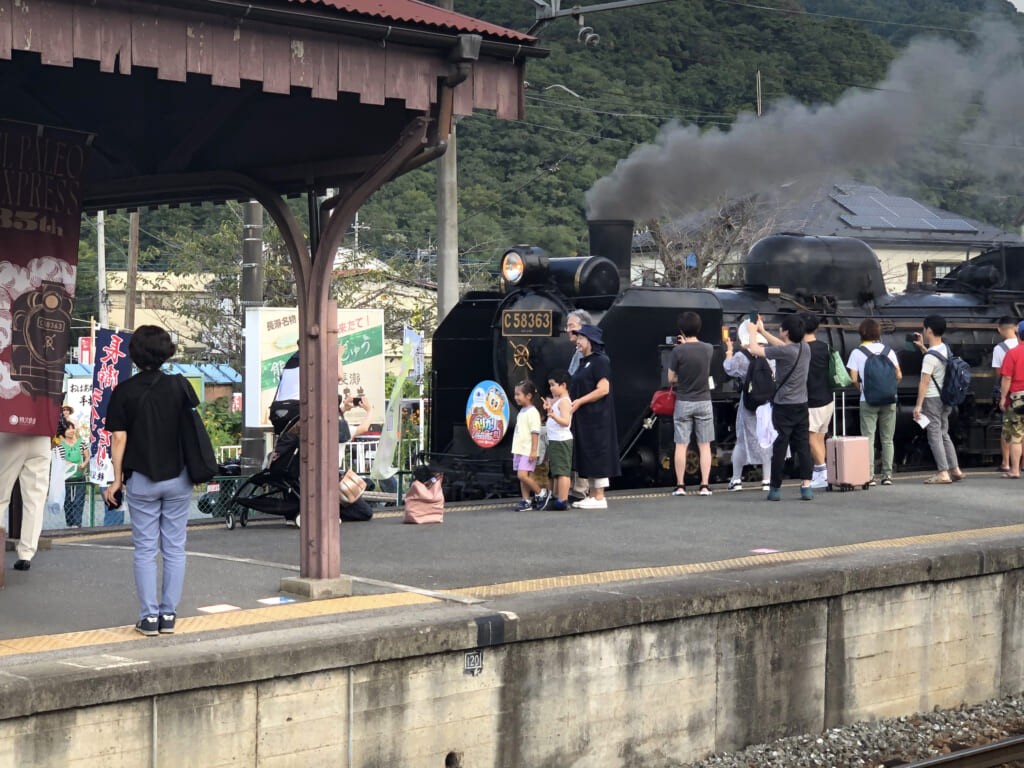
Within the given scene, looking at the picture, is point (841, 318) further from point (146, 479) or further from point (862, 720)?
point (146, 479)

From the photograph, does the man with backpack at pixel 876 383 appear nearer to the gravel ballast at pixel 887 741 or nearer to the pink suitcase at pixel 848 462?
the pink suitcase at pixel 848 462

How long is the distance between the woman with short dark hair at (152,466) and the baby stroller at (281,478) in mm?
3952

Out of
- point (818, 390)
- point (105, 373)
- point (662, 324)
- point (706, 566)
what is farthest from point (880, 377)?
point (105, 373)

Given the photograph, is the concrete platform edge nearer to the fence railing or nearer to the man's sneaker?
the man's sneaker

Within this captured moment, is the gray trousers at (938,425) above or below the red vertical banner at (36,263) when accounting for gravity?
below

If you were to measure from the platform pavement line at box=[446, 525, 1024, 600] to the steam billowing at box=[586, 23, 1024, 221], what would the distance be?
900cm

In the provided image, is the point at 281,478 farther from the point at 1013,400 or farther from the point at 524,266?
the point at 1013,400

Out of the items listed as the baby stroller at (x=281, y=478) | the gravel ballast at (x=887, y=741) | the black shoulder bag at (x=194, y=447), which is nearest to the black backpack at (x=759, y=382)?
the gravel ballast at (x=887, y=741)

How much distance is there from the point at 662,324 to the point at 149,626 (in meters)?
9.08

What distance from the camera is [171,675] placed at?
17.5 feet

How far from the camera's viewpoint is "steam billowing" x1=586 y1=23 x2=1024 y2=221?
1838 centimetres

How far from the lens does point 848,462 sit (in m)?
13.0

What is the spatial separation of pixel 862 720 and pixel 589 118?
38710 millimetres

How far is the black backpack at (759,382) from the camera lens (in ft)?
42.2
